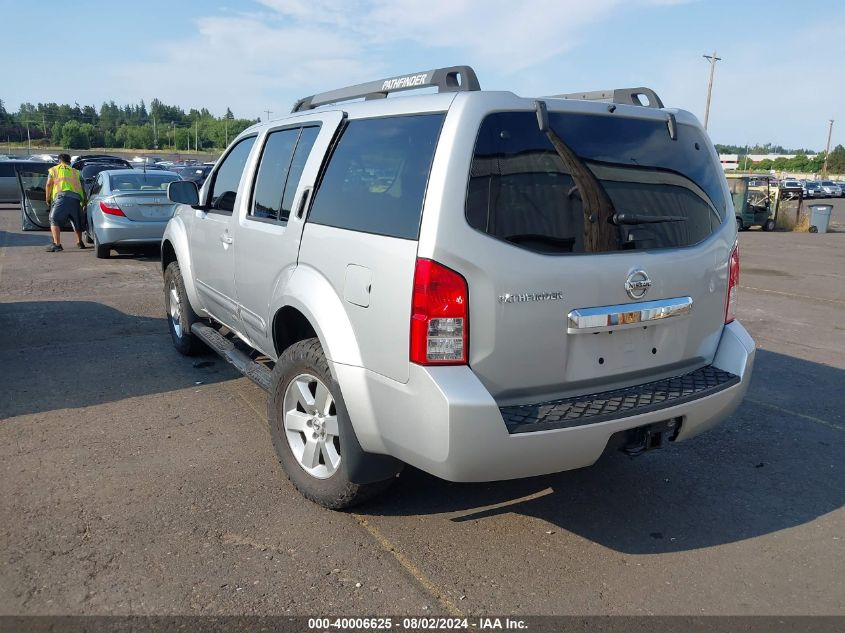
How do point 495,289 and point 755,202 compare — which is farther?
point 755,202

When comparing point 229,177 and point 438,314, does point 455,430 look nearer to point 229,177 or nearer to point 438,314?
point 438,314

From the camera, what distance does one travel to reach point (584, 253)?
3008 millimetres

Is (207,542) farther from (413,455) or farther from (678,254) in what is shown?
(678,254)

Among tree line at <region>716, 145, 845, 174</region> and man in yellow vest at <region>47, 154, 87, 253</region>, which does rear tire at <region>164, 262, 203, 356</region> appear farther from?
tree line at <region>716, 145, 845, 174</region>

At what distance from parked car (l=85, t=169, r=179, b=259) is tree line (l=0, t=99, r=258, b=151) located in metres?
115

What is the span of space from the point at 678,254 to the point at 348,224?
157cm

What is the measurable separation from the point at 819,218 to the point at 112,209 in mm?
23673

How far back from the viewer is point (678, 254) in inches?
129

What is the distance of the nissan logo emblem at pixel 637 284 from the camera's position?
3.08m

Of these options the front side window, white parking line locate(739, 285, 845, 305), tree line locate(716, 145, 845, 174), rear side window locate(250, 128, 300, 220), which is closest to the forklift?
white parking line locate(739, 285, 845, 305)

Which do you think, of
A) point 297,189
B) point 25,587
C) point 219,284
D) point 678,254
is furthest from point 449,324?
point 219,284

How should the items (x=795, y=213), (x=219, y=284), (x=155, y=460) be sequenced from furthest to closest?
(x=795, y=213)
(x=219, y=284)
(x=155, y=460)

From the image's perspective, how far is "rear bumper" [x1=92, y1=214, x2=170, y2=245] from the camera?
11930 mm

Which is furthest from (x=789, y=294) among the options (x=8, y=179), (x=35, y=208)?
(x=8, y=179)
